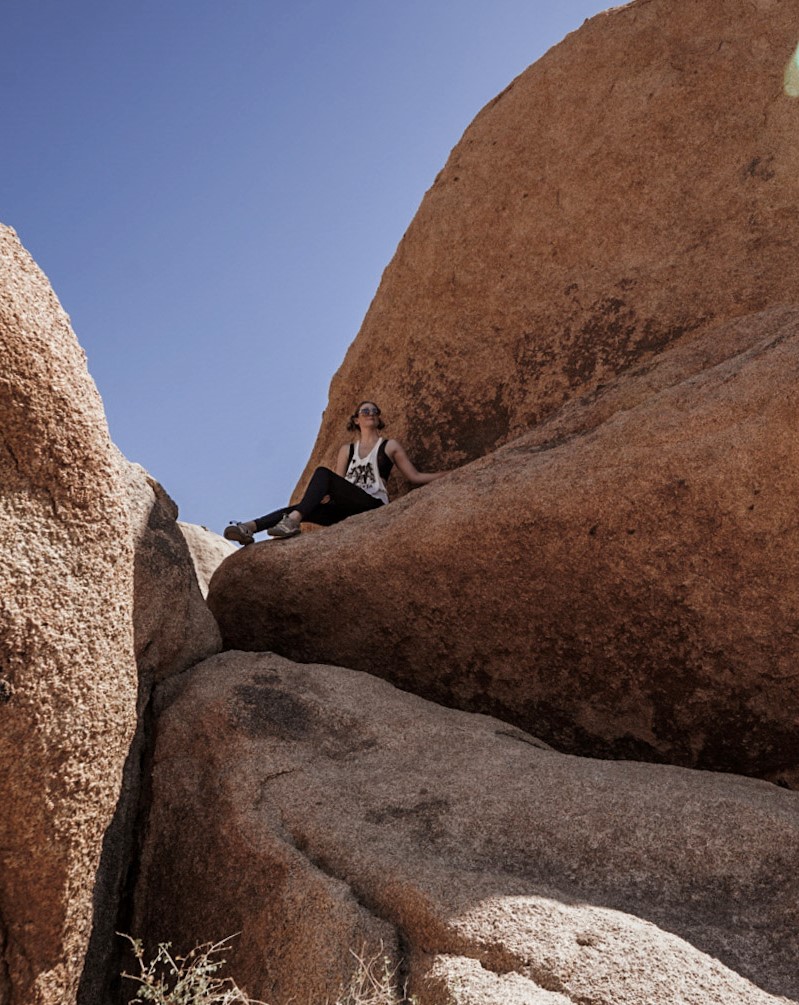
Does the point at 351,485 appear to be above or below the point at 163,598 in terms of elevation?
above

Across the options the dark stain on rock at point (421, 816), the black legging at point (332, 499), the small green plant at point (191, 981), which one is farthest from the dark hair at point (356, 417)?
the small green plant at point (191, 981)

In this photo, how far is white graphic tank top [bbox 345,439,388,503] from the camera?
259 inches

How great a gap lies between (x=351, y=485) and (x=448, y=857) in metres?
3.33

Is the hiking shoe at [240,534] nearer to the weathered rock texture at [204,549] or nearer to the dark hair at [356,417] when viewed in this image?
the dark hair at [356,417]

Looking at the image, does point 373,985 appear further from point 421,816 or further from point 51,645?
point 51,645

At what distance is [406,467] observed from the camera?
670 centimetres

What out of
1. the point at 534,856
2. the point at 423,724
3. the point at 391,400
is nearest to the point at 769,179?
the point at 391,400

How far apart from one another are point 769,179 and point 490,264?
1.98 metres

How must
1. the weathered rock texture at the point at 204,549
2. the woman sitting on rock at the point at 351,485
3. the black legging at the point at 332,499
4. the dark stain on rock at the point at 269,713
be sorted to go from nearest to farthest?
1. the dark stain on rock at the point at 269,713
2. the woman sitting on rock at the point at 351,485
3. the black legging at the point at 332,499
4. the weathered rock texture at the point at 204,549

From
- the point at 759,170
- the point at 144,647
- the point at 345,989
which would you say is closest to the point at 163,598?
the point at 144,647

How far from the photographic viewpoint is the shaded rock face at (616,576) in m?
4.21

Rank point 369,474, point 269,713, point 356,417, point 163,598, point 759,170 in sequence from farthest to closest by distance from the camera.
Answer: point 356,417 < point 369,474 < point 759,170 < point 163,598 < point 269,713

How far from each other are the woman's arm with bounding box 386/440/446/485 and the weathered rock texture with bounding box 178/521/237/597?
2.51 metres

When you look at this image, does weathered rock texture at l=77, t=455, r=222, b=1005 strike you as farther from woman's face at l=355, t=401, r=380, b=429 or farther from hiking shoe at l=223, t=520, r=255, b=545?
woman's face at l=355, t=401, r=380, b=429
